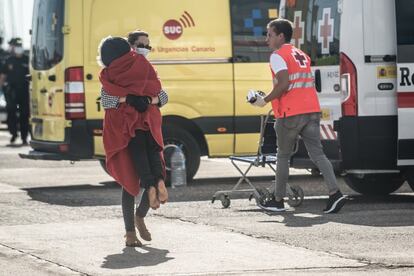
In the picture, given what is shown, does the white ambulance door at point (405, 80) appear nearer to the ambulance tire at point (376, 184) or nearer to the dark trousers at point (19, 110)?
the ambulance tire at point (376, 184)

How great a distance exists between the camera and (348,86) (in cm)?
1279

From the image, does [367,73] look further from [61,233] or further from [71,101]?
[71,101]

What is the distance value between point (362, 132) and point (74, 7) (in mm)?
4493

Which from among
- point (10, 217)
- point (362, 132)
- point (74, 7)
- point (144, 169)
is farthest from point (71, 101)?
point (144, 169)

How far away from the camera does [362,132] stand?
503 inches

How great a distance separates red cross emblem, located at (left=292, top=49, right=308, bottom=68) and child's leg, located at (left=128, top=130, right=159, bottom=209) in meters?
2.38

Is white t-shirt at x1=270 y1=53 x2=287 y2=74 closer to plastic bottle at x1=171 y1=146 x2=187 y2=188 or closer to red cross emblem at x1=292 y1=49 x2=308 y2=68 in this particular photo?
red cross emblem at x1=292 y1=49 x2=308 y2=68

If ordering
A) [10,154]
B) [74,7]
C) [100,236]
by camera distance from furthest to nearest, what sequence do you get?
[10,154] → [74,7] → [100,236]

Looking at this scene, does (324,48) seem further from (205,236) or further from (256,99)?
(205,236)

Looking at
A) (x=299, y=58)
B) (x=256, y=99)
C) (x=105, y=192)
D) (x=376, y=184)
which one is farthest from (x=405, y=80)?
(x=105, y=192)

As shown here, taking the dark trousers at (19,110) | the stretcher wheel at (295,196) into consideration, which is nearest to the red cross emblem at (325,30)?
the stretcher wheel at (295,196)

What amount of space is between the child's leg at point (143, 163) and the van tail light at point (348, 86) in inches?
117

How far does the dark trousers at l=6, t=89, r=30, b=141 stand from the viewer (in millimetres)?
26077

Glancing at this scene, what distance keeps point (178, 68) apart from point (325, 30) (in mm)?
3080
